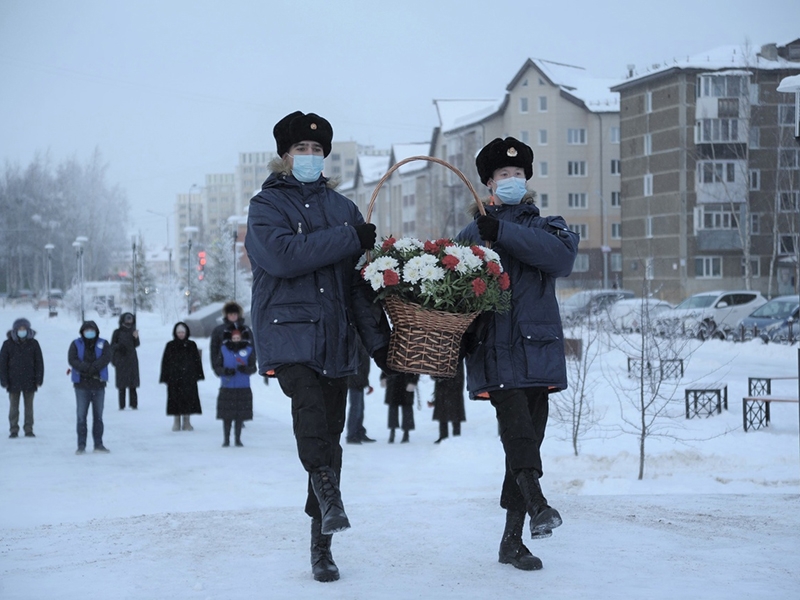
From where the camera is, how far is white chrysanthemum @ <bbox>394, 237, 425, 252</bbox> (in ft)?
17.3

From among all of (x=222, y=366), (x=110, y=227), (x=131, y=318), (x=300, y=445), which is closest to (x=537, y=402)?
(x=300, y=445)

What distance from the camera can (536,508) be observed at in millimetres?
4867

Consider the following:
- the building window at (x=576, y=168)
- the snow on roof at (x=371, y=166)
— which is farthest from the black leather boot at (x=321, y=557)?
the snow on roof at (x=371, y=166)

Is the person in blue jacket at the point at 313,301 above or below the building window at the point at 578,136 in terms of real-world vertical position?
below

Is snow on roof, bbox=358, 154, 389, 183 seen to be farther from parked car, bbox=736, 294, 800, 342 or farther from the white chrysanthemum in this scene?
the white chrysanthemum

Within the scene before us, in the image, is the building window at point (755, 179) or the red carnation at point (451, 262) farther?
the building window at point (755, 179)

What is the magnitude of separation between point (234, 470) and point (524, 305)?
6.97 metres

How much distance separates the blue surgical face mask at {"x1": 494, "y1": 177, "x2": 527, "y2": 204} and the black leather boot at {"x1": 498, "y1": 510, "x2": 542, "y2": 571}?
→ 5.06 ft

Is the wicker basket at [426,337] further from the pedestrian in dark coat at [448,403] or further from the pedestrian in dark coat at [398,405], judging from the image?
the pedestrian in dark coat at [398,405]

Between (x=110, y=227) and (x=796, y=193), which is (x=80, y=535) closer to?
(x=796, y=193)

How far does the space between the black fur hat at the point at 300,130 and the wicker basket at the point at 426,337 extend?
71 centimetres

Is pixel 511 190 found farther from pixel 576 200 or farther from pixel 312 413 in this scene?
pixel 576 200

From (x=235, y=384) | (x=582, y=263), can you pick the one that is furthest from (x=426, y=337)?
(x=582, y=263)

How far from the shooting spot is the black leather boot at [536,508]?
477 cm
